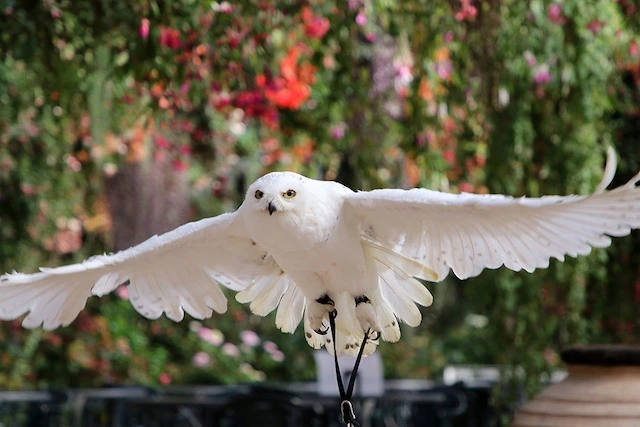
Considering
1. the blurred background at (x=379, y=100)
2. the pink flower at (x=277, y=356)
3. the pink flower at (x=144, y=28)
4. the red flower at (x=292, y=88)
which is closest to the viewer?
the pink flower at (x=144, y=28)

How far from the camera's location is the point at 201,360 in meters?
5.68

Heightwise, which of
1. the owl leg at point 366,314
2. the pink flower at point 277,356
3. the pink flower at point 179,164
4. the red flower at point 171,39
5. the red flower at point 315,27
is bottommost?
the pink flower at point 277,356

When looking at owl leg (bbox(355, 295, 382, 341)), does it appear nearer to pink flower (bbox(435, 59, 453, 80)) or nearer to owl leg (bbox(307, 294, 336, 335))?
owl leg (bbox(307, 294, 336, 335))

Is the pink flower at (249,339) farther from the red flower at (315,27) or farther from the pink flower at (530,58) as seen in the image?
the pink flower at (530,58)

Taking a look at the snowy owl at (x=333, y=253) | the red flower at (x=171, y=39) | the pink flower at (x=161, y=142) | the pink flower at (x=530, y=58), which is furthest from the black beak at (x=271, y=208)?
the pink flower at (x=161, y=142)

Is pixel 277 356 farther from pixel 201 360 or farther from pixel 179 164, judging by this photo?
pixel 179 164

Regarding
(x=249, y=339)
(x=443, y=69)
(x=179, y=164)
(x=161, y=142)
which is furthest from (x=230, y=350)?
(x=443, y=69)

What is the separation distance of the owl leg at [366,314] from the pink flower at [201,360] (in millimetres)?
3731

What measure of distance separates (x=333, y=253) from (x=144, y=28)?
148cm

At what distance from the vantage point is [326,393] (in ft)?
13.1

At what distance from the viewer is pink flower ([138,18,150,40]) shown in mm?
2941

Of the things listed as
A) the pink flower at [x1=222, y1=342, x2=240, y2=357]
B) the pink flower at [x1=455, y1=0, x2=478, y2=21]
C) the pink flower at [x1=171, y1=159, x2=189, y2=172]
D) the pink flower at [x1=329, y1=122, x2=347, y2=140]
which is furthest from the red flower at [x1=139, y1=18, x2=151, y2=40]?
the pink flower at [x1=222, y1=342, x2=240, y2=357]

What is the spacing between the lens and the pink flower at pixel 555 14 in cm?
320

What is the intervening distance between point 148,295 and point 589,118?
1684 mm
